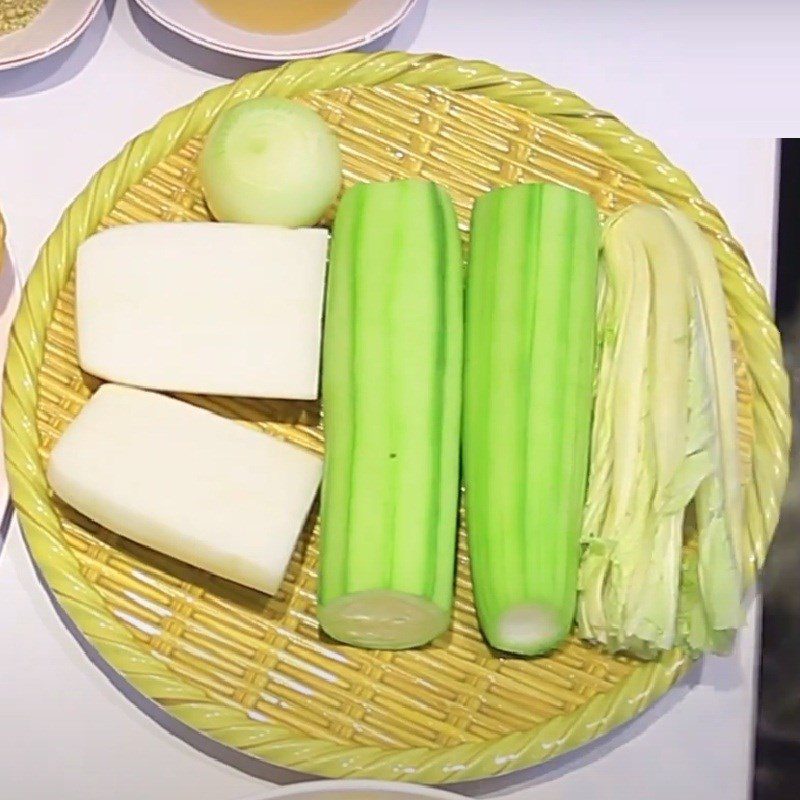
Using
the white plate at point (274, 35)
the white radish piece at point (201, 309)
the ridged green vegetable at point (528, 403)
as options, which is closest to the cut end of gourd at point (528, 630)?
the ridged green vegetable at point (528, 403)

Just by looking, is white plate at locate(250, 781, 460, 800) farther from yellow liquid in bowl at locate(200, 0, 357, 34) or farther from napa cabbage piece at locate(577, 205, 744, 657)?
yellow liquid in bowl at locate(200, 0, 357, 34)

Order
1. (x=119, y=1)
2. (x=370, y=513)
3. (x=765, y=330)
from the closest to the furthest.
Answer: (x=370, y=513) → (x=765, y=330) → (x=119, y=1)

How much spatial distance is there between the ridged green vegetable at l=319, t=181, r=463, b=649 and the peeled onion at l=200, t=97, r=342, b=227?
0.13ft

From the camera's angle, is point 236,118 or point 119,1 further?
point 119,1

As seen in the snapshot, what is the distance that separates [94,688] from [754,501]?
1.89ft

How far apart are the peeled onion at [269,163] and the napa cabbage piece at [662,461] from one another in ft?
0.90

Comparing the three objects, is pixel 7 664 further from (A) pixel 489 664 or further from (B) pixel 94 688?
(A) pixel 489 664

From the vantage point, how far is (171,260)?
847 mm

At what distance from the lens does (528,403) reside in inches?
32.5

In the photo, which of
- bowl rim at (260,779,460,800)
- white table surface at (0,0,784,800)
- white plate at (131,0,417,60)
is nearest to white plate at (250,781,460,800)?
bowl rim at (260,779,460,800)

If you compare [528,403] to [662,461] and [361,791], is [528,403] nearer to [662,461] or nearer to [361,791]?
[662,461]

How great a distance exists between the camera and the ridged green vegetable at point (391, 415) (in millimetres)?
787

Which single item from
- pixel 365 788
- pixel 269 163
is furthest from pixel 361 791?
pixel 269 163

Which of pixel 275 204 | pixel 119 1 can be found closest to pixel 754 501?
pixel 275 204
